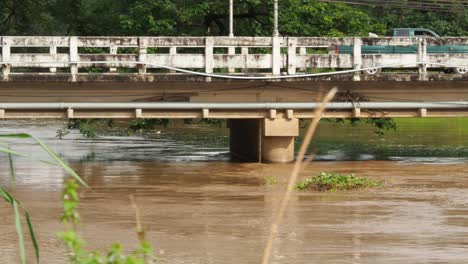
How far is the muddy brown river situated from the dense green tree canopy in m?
3.70

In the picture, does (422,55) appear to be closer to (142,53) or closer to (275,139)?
(275,139)

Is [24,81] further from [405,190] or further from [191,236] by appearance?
[191,236]

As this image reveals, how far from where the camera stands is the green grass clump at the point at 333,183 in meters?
20.7

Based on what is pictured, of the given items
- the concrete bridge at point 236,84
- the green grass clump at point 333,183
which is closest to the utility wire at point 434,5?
the concrete bridge at point 236,84

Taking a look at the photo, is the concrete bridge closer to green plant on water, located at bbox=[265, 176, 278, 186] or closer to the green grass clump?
green plant on water, located at bbox=[265, 176, 278, 186]

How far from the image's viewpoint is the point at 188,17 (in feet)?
107

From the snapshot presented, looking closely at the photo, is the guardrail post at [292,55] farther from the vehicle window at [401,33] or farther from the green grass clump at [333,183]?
the vehicle window at [401,33]

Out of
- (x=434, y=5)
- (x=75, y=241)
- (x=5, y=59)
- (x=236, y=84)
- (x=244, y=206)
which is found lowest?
(x=244, y=206)

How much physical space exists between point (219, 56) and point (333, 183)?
536 cm

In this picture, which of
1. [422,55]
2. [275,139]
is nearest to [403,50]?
[422,55]

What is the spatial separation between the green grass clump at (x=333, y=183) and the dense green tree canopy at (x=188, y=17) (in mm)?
11785

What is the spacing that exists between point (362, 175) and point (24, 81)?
7.62 meters

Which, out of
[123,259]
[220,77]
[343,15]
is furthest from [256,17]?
[123,259]

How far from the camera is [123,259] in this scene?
5.23 meters
